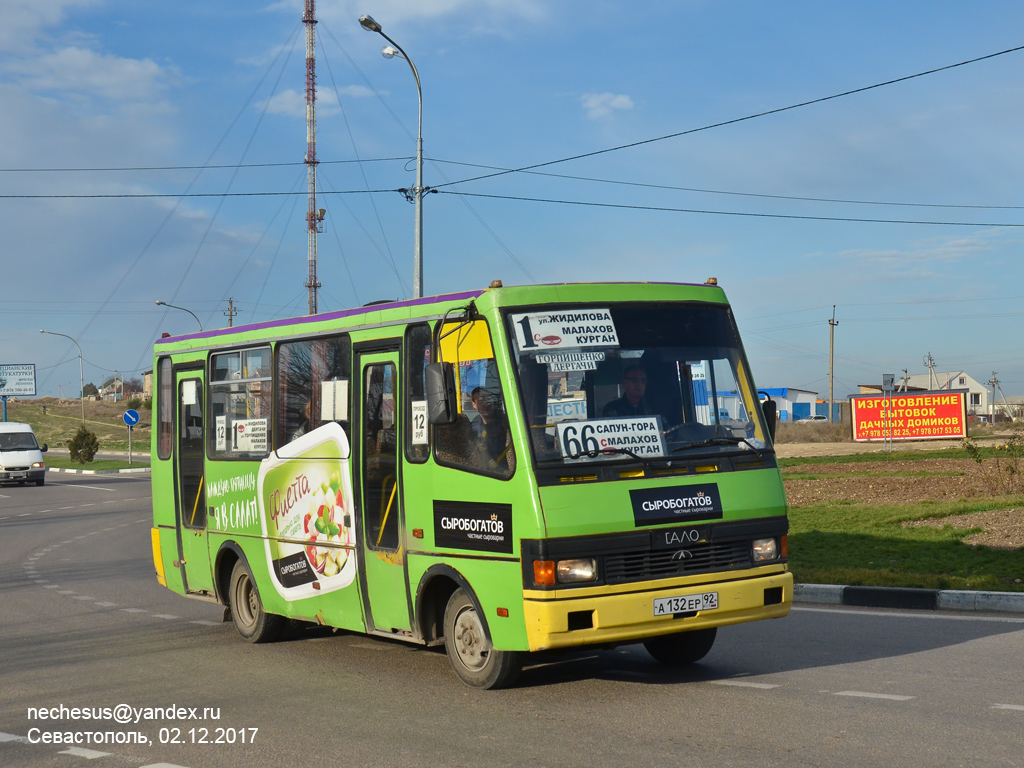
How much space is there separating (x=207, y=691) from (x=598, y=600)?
9.77 ft

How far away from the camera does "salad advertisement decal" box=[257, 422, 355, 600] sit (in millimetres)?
8531

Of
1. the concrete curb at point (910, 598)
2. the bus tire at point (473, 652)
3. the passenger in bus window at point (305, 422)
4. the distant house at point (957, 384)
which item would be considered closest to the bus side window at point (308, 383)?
the passenger in bus window at point (305, 422)

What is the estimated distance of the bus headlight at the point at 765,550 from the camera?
730 centimetres

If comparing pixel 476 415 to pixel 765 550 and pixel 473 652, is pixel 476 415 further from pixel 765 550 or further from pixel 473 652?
pixel 765 550

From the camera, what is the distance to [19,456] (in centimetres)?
4019

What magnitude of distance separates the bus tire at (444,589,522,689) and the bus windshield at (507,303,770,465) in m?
1.27

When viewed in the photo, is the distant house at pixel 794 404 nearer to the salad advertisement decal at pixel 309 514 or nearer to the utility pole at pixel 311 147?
the utility pole at pixel 311 147

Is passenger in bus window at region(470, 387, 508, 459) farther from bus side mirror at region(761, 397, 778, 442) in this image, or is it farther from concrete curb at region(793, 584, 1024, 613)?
concrete curb at region(793, 584, 1024, 613)

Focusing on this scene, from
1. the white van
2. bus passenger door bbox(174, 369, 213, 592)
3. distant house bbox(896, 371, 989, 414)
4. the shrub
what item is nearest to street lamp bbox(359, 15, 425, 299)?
bus passenger door bbox(174, 369, 213, 592)

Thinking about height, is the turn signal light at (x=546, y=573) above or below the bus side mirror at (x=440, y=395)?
below

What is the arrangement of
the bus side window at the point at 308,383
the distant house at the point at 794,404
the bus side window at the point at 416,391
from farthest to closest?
1. the distant house at the point at 794,404
2. the bus side window at the point at 308,383
3. the bus side window at the point at 416,391

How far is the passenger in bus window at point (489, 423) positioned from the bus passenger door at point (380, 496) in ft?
3.08

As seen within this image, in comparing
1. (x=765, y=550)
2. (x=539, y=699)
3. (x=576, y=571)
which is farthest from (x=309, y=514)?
(x=765, y=550)

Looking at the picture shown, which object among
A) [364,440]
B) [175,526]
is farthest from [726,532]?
[175,526]
